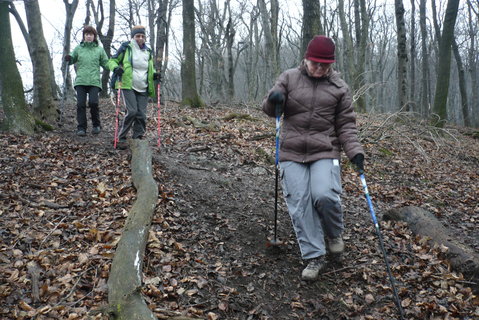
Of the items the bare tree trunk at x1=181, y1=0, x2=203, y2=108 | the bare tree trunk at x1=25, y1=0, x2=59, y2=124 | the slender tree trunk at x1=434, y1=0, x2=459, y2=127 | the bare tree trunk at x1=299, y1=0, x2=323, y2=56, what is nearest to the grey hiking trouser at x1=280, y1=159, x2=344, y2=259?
the bare tree trunk at x1=299, y1=0, x2=323, y2=56

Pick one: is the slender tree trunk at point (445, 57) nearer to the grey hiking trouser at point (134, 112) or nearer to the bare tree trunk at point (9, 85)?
the grey hiking trouser at point (134, 112)

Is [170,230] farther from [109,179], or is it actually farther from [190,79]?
[190,79]

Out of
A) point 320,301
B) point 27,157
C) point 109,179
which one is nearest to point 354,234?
point 320,301

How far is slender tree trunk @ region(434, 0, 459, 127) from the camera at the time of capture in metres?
12.6

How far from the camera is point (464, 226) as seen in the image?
18.0 feet

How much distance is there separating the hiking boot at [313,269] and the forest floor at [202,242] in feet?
0.31

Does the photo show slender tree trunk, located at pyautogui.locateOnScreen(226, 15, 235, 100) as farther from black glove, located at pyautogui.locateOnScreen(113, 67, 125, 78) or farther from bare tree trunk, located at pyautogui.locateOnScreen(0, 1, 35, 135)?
black glove, located at pyautogui.locateOnScreen(113, 67, 125, 78)

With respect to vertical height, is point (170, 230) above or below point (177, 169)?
below

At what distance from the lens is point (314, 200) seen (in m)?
3.77

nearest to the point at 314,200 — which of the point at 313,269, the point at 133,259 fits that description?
the point at 313,269

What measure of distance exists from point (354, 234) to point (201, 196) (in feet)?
7.19

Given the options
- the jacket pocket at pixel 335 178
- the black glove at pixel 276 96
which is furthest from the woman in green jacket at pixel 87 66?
the jacket pocket at pixel 335 178

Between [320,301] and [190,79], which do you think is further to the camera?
[190,79]

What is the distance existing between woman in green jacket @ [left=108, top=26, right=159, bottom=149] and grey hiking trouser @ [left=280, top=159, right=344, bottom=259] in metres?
4.02
